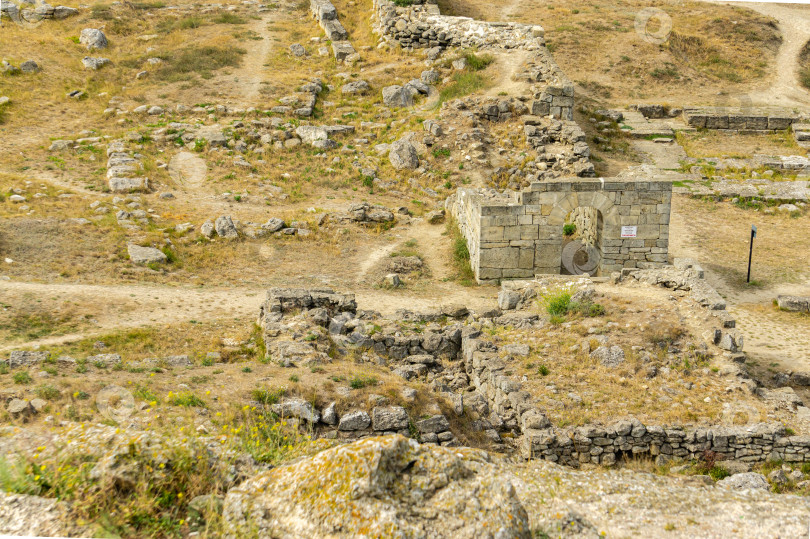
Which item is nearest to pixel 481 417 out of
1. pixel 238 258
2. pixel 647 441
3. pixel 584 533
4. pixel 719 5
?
pixel 647 441

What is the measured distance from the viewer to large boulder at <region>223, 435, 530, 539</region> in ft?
19.6

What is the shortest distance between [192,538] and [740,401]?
8.59 m

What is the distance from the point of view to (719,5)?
35.6m

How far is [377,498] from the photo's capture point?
6152 mm

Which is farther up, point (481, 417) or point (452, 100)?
point (452, 100)

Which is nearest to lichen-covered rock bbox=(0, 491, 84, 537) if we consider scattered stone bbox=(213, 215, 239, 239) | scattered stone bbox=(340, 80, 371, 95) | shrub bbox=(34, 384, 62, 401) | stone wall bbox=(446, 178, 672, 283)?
shrub bbox=(34, 384, 62, 401)

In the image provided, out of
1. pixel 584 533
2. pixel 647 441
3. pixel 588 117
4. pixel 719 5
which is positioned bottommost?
pixel 647 441

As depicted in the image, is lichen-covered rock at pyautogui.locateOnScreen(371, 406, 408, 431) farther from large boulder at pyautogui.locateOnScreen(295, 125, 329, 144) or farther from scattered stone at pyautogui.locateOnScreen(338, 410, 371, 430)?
large boulder at pyautogui.locateOnScreen(295, 125, 329, 144)

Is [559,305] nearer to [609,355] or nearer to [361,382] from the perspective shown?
[609,355]

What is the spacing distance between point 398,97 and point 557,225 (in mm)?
10607

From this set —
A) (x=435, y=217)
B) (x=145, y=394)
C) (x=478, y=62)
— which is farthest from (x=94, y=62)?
(x=145, y=394)

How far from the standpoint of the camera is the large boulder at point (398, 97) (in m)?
25.3

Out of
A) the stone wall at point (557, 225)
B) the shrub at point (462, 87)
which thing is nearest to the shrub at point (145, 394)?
the stone wall at point (557, 225)

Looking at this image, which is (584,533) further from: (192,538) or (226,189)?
(226,189)
